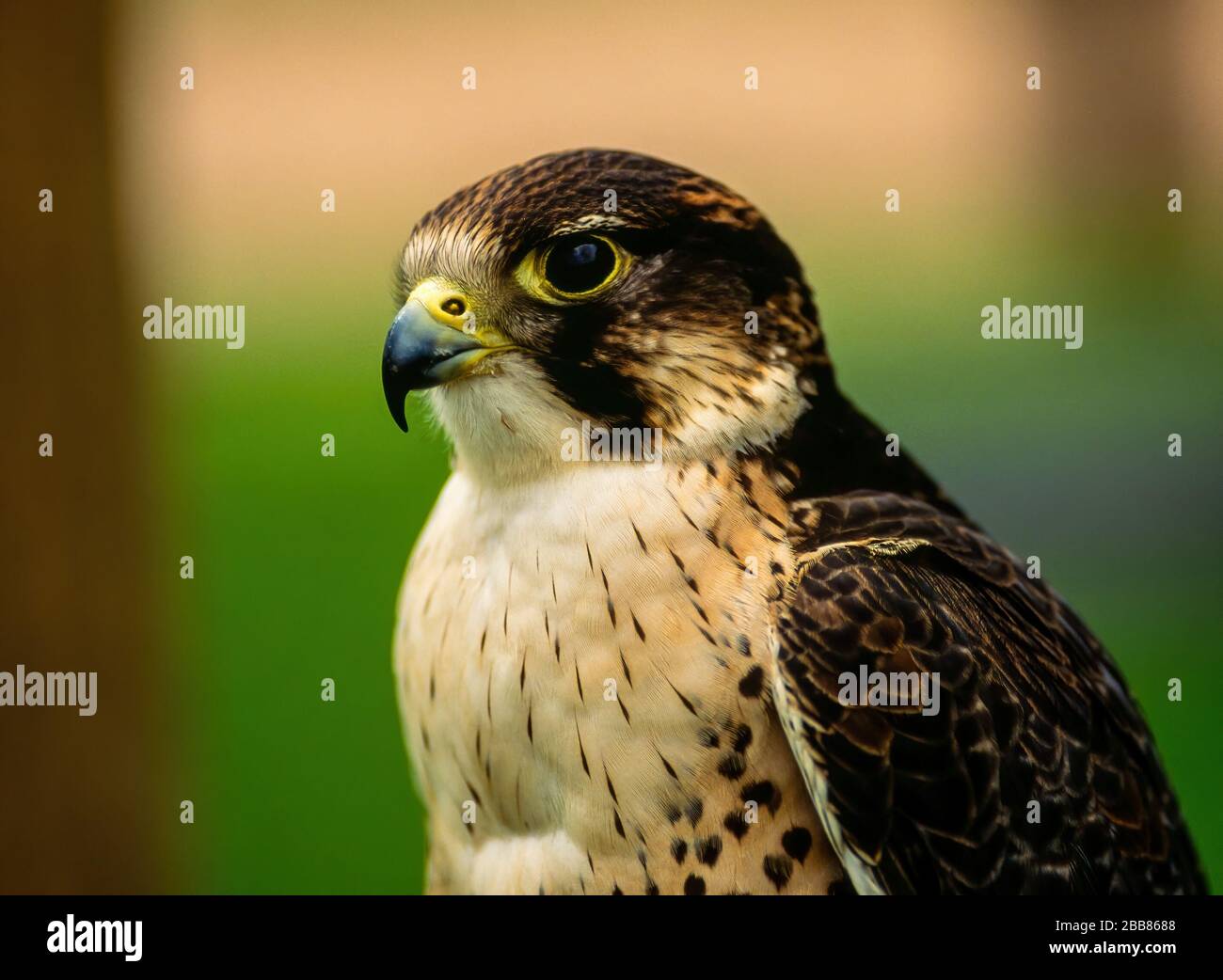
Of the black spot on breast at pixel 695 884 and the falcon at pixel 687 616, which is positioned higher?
the falcon at pixel 687 616

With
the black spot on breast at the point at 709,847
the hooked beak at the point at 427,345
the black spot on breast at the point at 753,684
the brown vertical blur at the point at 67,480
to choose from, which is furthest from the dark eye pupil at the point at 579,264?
the brown vertical blur at the point at 67,480

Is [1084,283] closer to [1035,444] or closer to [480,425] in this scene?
[1035,444]

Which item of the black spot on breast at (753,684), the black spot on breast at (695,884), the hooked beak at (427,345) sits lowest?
the black spot on breast at (695,884)

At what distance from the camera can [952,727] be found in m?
1.44

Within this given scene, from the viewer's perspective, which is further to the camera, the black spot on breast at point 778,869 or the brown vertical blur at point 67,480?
the brown vertical blur at point 67,480

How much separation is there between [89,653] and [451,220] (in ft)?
4.14

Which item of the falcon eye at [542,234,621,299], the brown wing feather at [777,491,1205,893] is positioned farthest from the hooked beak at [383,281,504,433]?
the brown wing feather at [777,491,1205,893]

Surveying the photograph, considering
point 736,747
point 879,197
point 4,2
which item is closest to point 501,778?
point 736,747

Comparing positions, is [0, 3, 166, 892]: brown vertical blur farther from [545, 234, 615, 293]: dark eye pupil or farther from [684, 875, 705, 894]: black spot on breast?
[684, 875, 705, 894]: black spot on breast

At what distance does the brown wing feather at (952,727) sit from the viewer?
1405 millimetres

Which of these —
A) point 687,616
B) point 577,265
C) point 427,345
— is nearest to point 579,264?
point 577,265

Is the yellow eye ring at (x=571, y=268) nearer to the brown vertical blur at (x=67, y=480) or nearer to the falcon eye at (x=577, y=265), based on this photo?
the falcon eye at (x=577, y=265)

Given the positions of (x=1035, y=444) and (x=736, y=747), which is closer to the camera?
(x=736, y=747)
